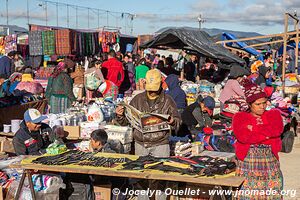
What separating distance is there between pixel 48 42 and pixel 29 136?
12.5 metres

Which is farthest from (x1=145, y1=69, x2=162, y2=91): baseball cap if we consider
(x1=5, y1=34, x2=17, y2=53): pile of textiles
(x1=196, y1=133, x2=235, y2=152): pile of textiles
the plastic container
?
(x1=5, y1=34, x2=17, y2=53): pile of textiles

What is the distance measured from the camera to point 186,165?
4301 mm

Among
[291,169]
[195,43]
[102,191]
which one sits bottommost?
[291,169]

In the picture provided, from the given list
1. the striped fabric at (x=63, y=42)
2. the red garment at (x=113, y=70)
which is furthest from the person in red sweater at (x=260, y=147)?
the striped fabric at (x=63, y=42)

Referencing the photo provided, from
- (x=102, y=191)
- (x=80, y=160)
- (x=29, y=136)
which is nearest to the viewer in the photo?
(x=80, y=160)

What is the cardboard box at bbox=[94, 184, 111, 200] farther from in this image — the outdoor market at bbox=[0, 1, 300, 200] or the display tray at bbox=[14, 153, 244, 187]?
the display tray at bbox=[14, 153, 244, 187]

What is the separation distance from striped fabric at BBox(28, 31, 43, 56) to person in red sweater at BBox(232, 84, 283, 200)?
48.8 feet

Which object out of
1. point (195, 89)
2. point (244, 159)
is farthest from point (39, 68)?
point (244, 159)

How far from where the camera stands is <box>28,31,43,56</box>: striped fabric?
17.8 m

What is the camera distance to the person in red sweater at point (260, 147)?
159 inches

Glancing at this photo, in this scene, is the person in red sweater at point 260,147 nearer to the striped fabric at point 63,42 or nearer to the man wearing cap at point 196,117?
the man wearing cap at point 196,117

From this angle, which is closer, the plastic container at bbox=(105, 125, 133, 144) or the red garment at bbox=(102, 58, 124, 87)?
A: the plastic container at bbox=(105, 125, 133, 144)

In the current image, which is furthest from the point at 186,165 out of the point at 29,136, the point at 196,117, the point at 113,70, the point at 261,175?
the point at 113,70

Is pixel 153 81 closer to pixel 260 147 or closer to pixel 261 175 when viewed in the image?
pixel 260 147
